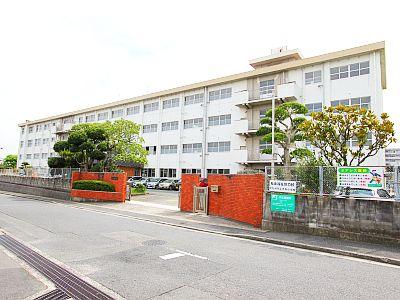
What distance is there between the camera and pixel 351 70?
2572 centimetres

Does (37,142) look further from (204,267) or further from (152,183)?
(204,267)

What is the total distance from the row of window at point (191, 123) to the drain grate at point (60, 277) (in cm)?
2830

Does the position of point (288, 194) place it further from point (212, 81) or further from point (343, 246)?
point (212, 81)

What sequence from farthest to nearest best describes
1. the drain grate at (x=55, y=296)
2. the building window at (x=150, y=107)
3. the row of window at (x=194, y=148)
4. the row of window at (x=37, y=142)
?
the row of window at (x=37, y=142) < the building window at (x=150, y=107) < the row of window at (x=194, y=148) < the drain grate at (x=55, y=296)

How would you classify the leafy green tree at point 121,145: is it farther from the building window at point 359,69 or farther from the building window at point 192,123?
the building window at point 359,69

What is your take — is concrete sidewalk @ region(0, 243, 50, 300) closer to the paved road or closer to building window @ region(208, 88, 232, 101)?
the paved road

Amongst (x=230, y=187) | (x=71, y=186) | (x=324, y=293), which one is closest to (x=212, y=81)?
(x=71, y=186)

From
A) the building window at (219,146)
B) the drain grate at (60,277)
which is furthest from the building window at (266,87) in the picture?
the drain grate at (60,277)

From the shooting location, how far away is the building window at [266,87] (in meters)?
30.7

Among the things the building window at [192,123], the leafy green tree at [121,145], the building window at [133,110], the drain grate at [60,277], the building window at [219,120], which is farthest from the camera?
the building window at [133,110]

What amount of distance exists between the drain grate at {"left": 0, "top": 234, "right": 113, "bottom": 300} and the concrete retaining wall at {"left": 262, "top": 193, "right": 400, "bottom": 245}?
774 centimetres

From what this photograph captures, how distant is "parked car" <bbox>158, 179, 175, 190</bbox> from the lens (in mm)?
34594

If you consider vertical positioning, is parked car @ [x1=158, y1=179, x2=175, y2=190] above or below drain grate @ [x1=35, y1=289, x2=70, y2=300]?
above

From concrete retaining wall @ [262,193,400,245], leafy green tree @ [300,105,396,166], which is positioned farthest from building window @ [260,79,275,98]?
concrete retaining wall @ [262,193,400,245]
